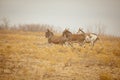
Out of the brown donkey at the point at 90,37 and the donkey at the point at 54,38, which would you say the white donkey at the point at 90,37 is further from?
the donkey at the point at 54,38

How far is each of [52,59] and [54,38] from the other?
1.63 metres

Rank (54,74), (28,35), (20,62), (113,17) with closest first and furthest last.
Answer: (54,74), (20,62), (113,17), (28,35)

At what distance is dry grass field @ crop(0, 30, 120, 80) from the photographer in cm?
448

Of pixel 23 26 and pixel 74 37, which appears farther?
pixel 74 37

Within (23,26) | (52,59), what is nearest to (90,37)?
(52,59)

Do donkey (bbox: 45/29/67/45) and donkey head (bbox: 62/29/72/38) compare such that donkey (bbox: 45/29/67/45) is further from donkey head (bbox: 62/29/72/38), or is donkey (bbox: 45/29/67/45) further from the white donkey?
the white donkey

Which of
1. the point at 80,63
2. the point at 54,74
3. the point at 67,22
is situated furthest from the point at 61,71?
the point at 67,22

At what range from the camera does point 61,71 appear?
467cm

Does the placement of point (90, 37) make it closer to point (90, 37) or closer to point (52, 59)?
point (90, 37)

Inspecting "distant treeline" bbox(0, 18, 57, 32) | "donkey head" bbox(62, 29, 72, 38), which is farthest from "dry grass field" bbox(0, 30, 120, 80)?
"donkey head" bbox(62, 29, 72, 38)

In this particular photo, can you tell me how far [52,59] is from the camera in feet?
17.1

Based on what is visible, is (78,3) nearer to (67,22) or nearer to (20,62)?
(67,22)

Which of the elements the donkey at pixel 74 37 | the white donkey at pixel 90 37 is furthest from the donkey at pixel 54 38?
the white donkey at pixel 90 37

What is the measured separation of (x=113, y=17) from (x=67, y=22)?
4.36ft
